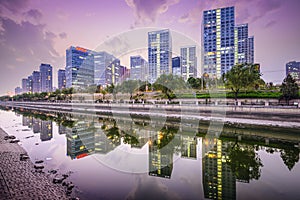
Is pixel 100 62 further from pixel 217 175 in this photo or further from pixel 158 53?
pixel 217 175

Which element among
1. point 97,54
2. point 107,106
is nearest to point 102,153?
point 107,106

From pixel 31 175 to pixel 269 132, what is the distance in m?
18.5

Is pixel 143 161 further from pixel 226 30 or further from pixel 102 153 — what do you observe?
pixel 226 30

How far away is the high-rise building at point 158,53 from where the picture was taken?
357 feet

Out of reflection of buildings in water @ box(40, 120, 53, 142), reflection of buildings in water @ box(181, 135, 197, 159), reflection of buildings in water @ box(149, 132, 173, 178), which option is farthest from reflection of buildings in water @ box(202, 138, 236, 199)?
reflection of buildings in water @ box(40, 120, 53, 142)

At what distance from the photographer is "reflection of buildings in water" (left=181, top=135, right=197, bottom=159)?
38.1 ft

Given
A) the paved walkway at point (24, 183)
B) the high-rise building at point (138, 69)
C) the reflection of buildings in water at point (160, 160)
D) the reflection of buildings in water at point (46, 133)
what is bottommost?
the reflection of buildings in water at point (160, 160)

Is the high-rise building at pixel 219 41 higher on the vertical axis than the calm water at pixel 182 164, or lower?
higher

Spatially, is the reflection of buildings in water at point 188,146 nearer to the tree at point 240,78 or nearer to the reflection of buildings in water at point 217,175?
the reflection of buildings in water at point 217,175

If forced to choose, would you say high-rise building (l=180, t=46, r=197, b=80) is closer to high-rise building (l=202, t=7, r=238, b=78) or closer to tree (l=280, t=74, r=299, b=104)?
high-rise building (l=202, t=7, r=238, b=78)

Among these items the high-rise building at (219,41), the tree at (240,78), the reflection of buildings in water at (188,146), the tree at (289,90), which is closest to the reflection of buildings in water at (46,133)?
the reflection of buildings in water at (188,146)

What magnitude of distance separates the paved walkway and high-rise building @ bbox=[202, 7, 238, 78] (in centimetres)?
10122

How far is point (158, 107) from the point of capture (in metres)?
30.6

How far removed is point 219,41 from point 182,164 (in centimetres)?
10652
